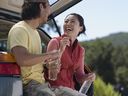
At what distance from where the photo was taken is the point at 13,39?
12.7 ft

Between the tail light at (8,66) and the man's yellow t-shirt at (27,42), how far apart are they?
0.16 metres

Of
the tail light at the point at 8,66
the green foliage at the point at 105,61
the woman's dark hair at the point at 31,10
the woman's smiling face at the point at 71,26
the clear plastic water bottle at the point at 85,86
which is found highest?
the woman's dark hair at the point at 31,10

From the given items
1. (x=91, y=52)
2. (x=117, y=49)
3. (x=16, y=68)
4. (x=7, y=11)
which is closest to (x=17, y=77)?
(x=16, y=68)

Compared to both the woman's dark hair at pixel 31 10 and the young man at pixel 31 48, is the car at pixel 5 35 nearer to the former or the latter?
the young man at pixel 31 48

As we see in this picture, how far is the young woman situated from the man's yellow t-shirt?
299 mm

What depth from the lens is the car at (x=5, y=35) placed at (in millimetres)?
3670

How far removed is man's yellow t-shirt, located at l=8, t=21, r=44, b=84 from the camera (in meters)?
3.90

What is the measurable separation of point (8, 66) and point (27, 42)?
319mm

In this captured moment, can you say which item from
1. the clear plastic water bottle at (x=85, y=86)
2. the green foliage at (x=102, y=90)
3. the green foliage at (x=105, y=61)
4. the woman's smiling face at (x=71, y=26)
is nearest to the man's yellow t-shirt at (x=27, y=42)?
the woman's smiling face at (x=71, y=26)

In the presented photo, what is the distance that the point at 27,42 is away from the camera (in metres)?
3.96

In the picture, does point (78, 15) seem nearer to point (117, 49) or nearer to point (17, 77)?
point (17, 77)

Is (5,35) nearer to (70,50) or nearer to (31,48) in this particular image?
(70,50)

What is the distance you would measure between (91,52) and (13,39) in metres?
41.3

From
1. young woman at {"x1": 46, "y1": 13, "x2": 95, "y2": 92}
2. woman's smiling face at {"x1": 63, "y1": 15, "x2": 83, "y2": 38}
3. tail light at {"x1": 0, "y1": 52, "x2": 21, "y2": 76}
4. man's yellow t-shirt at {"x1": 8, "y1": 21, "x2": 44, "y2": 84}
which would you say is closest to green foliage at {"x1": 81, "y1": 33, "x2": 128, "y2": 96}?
young woman at {"x1": 46, "y1": 13, "x2": 95, "y2": 92}
